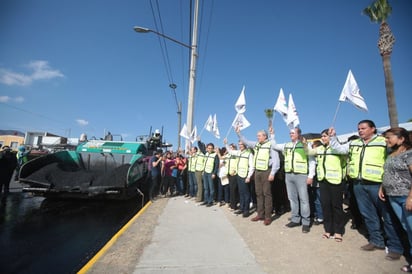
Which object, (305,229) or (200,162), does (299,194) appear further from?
(200,162)

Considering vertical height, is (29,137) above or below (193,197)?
above

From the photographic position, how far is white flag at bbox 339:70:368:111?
386 centimetres

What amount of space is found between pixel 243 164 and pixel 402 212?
3.02m

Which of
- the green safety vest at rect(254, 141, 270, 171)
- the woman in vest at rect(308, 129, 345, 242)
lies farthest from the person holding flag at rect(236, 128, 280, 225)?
the woman in vest at rect(308, 129, 345, 242)

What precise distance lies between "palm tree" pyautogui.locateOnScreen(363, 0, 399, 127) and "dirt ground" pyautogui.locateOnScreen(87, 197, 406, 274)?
11.5 metres

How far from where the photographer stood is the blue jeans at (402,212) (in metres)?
2.55

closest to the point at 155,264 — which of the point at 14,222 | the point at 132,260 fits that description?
the point at 132,260

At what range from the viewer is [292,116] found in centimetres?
478

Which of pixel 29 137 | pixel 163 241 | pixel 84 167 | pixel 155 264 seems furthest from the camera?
pixel 29 137

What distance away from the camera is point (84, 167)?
7.57 m

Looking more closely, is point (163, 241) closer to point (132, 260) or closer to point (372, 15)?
point (132, 260)

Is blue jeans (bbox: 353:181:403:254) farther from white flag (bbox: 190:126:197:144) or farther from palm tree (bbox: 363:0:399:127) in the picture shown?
palm tree (bbox: 363:0:399:127)

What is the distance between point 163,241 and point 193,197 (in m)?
4.36

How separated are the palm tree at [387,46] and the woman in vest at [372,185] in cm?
1104
